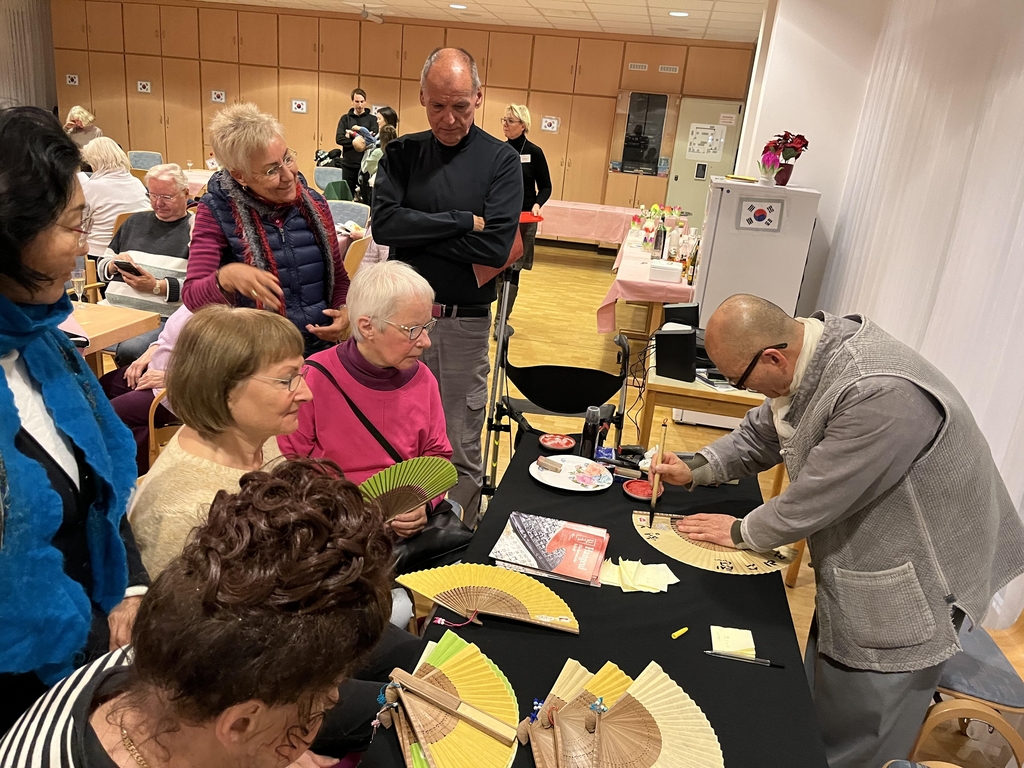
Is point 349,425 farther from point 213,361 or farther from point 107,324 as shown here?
point 107,324

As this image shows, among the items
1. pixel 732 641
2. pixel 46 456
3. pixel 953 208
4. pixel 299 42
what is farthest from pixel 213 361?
pixel 299 42

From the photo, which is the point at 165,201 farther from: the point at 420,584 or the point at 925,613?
the point at 925,613

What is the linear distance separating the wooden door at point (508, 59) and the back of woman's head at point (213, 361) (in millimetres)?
10804

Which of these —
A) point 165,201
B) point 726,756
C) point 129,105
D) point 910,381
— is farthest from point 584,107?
point 726,756

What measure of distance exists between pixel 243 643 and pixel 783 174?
477cm

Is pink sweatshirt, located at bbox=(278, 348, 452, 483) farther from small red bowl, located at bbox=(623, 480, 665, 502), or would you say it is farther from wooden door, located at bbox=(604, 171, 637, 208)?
wooden door, located at bbox=(604, 171, 637, 208)

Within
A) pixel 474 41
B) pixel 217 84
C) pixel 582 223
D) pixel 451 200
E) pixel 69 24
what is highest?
pixel 474 41

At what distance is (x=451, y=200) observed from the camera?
283cm

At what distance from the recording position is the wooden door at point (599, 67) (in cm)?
1105

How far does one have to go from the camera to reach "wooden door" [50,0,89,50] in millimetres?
12273

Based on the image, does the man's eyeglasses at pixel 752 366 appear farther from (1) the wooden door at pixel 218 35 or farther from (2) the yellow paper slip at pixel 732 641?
(1) the wooden door at pixel 218 35

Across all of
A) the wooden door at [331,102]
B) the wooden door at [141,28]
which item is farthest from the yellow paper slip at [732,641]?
the wooden door at [141,28]

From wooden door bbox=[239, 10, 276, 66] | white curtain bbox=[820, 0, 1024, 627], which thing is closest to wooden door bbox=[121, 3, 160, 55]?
wooden door bbox=[239, 10, 276, 66]

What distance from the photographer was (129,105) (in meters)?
12.6
